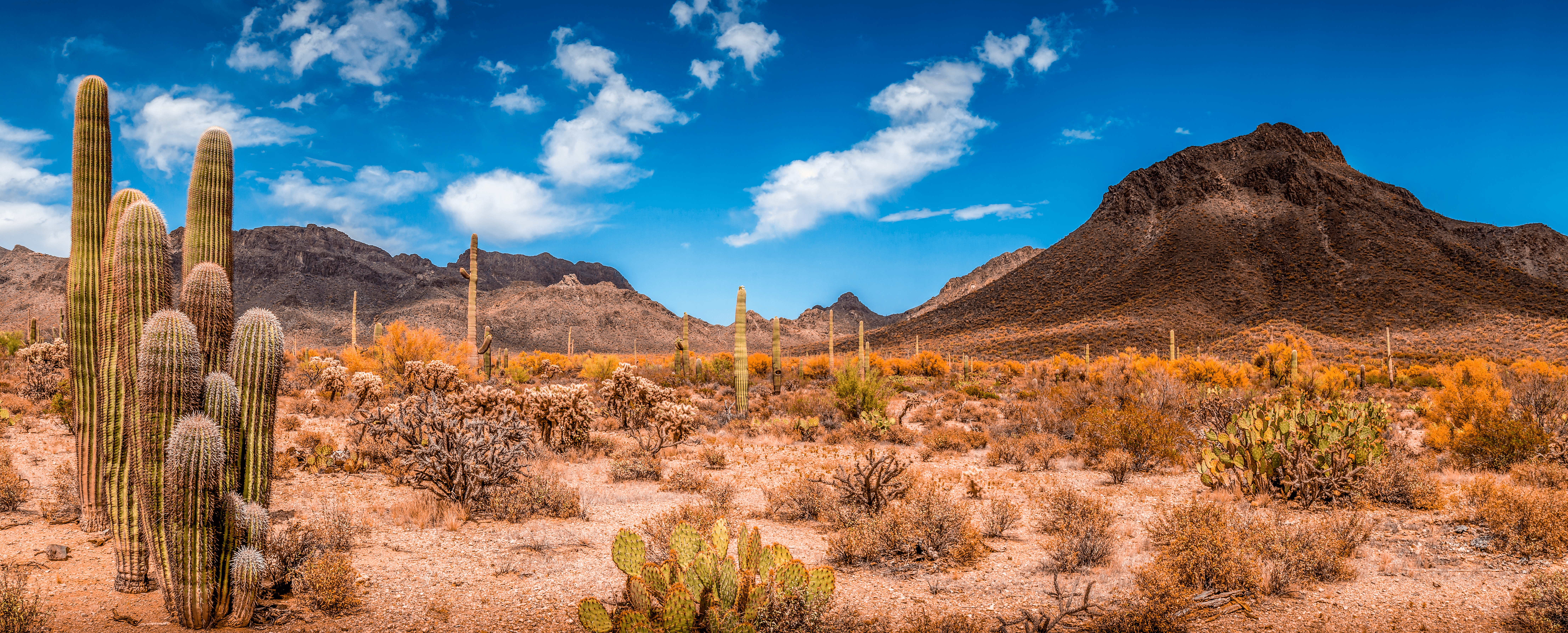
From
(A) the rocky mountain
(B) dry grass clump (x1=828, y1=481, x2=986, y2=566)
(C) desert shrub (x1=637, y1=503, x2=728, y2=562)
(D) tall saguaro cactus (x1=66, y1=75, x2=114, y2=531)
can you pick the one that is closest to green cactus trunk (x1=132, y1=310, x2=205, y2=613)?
(D) tall saguaro cactus (x1=66, y1=75, x2=114, y2=531)

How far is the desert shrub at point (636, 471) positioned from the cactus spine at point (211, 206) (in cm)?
483

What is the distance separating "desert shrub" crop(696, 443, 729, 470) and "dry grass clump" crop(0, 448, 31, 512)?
6856mm

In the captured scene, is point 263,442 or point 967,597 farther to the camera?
point 967,597

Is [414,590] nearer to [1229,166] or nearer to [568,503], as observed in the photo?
[568,503]

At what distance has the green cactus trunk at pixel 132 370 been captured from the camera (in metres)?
4.14

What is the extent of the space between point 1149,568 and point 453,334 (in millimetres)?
69098

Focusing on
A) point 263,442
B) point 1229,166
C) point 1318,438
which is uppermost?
point 1229,166

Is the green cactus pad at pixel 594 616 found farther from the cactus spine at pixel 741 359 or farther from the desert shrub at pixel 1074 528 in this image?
the cactus spine at pixel 741 359

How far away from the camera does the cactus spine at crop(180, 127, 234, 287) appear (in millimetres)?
5066

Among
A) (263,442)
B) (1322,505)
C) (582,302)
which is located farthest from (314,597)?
(582,302)

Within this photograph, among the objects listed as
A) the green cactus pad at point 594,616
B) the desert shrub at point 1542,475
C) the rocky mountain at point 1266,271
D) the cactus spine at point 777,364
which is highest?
the rocky mountain at point 1266,271

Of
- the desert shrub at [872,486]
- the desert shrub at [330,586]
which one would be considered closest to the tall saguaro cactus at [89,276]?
the desert shrub at [330,586]

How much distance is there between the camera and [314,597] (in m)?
4.69

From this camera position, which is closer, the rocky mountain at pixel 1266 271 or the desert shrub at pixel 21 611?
the desert shrub at pixel 21 611
